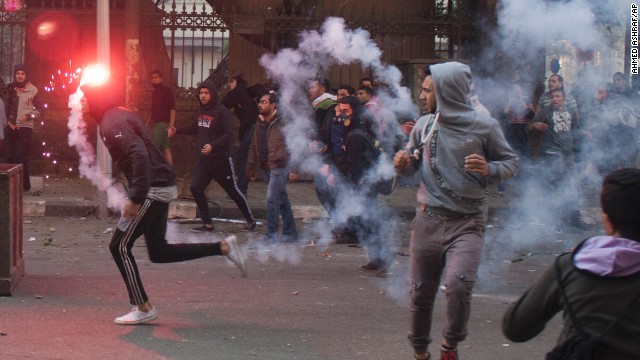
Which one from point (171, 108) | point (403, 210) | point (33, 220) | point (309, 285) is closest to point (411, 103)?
point (403, 210)

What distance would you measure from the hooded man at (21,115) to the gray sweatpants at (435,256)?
985 centimetres

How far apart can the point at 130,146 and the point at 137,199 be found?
36 centimetres

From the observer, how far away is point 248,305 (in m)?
7.38

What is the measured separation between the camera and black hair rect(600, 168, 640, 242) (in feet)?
9.68

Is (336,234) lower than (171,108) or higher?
lower

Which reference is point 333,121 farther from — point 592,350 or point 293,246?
point 592,350

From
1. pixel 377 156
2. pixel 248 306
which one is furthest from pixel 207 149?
pixel 248 306

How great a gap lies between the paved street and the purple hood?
10.5 feet

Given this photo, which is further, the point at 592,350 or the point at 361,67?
the point at 361,67

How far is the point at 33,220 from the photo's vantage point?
1243 cm

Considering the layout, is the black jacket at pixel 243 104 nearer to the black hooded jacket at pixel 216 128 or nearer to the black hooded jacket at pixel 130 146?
the black hooded jacket at pixel 216 128

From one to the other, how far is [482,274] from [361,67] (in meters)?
8.19

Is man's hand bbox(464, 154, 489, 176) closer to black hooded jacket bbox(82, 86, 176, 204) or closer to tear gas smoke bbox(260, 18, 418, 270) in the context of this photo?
black hooded jacket bbox(82, 86, 176, 204)

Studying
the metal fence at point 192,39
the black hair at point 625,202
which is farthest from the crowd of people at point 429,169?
the metal fence at point 192,39
